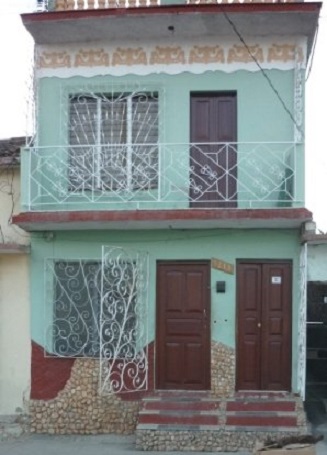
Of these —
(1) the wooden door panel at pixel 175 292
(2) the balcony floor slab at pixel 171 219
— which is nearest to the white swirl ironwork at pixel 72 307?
(2) the balcony floor slab at pixel 171 219

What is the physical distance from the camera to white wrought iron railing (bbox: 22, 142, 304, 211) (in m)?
10.4

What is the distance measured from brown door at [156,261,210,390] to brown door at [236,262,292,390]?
0.54 metres

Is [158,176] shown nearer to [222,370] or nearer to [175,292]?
[175,292]

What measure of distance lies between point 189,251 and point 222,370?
6.29ft

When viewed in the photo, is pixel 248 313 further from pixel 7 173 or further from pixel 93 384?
pixel 7 173

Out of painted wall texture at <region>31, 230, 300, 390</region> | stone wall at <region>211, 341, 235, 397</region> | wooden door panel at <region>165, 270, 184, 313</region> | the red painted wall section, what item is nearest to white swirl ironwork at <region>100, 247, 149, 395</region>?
painted wall texture at <region>31, 230, 300, 390</region>

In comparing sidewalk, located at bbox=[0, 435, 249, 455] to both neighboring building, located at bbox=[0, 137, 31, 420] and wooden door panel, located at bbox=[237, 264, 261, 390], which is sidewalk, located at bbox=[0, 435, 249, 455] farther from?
wooden door panel, located at bbox=[237, 264, 261, 390]

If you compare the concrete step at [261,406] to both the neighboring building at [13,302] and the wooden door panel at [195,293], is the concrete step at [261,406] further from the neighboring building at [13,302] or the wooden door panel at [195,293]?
the neighboring building at [13,302]

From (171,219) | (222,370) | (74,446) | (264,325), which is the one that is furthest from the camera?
(264,325)

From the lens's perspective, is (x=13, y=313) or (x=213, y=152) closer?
(x=213, y=152)

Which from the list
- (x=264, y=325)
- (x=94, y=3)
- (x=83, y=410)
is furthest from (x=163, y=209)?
(x=94, y=3)

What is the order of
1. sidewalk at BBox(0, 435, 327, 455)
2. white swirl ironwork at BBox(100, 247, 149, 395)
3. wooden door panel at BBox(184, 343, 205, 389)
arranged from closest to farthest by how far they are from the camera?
sidewalk at BBox(0, 435, 327, 455) < white swirl ironwork at BBox(100, 247, 149, 395) < wooden door panel at BBox(184, 343, 205, 389)

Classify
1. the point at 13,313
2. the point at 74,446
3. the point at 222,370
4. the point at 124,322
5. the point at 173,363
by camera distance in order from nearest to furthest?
1. the point at 74,446
2. the point at 124,322
3. the point at 222,370
4. the point at 173,363
5. the point at 13,313

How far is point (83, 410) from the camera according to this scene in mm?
10398
